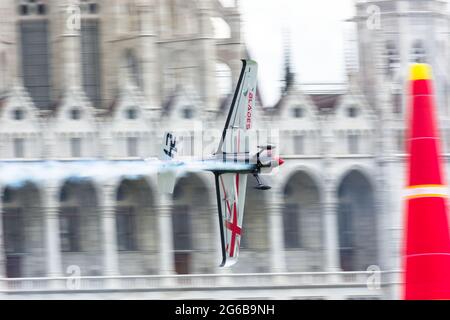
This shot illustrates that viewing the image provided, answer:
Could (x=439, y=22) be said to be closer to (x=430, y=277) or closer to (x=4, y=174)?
(x=4, y=174)

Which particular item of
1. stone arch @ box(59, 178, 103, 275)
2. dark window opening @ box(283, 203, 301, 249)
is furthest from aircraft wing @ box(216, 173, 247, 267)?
dark window opening @ box(283, 203, 301, 249)

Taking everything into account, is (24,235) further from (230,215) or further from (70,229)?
(230,215)

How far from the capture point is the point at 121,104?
81500mm

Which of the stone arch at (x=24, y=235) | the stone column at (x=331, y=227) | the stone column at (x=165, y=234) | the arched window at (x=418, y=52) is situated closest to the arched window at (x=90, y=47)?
the stone arch at (x=24, y=235)

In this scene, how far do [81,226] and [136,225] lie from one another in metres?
2.83

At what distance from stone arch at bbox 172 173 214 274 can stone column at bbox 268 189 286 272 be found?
283 centimetres

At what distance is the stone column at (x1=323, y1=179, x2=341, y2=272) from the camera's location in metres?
79.9

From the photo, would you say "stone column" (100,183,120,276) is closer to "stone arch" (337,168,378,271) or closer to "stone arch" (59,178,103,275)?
"stone arch" (59,178,103,275)

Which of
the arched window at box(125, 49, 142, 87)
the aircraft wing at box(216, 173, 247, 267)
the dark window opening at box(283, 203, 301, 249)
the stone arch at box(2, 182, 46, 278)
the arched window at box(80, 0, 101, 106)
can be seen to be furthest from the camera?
the arched window at box(80, 0, 101, 106)

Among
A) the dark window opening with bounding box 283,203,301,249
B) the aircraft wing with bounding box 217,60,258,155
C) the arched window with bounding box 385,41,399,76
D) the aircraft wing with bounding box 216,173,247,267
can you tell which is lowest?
the dark window opening with bounding box 283,203,301,249

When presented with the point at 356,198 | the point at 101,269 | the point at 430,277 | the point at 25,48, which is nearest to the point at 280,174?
the point at 356,198

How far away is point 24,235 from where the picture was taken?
7950 centimetres

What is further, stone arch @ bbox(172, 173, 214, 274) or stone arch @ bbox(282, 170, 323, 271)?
stone arch @ bbox(282, 170, 323, 271)
